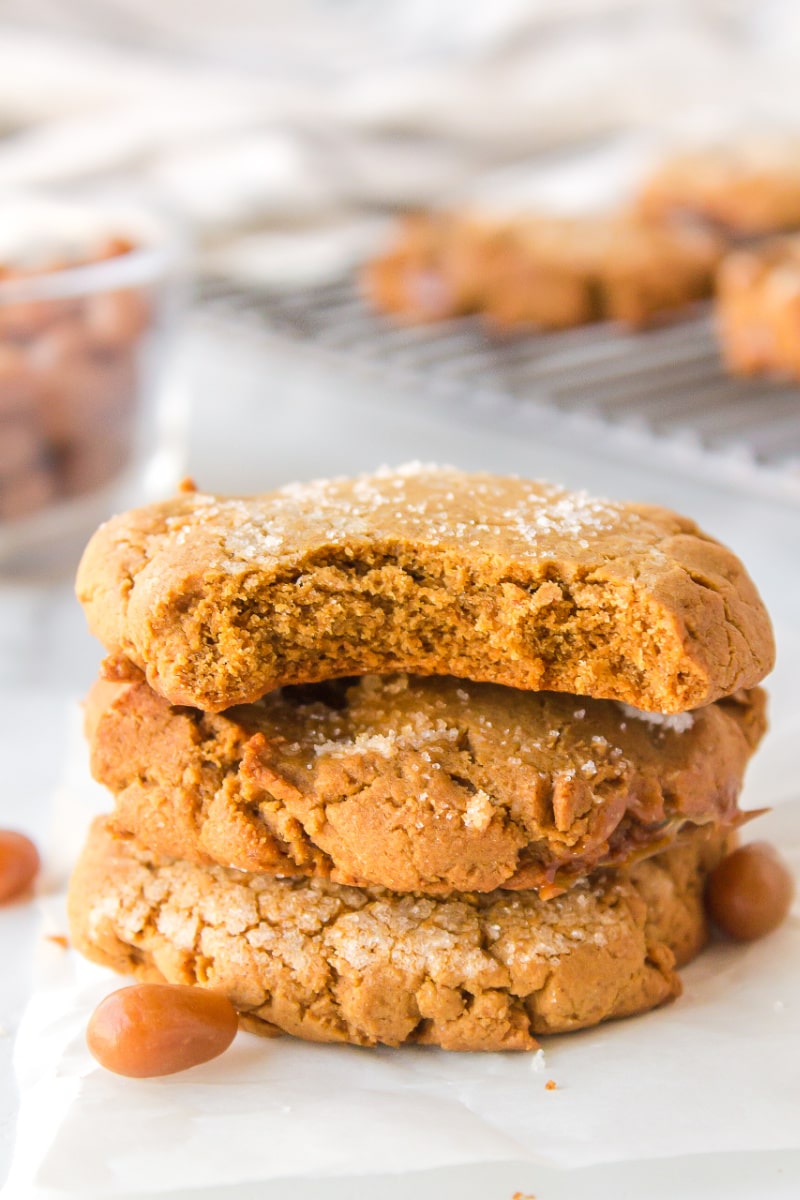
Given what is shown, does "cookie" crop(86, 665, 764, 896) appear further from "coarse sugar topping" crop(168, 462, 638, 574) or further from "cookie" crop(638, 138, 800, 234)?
"cookie" crop(638, 138, 800, 234)

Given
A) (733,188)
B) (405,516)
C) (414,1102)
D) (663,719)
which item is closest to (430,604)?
(405,516)

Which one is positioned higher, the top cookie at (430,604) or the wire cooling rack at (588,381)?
the top cookie at (430,604)

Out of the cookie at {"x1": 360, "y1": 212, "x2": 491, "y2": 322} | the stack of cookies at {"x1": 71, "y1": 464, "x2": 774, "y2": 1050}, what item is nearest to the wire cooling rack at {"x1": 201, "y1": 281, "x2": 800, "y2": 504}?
the cookie at {"x1": 360, "y1": 212, "x2": 491, "y2": 322}

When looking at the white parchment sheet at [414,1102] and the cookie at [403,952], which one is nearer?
the white parchment sheet at [414,1102]

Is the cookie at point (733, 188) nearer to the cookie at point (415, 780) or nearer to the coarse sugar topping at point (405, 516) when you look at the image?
the coarse sugar topping at point (405, 516)

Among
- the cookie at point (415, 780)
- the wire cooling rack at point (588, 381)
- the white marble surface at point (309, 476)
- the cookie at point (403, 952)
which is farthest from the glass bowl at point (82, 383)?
the cookie at point (403, 952)

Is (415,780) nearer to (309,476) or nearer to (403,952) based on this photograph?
(403,952)
